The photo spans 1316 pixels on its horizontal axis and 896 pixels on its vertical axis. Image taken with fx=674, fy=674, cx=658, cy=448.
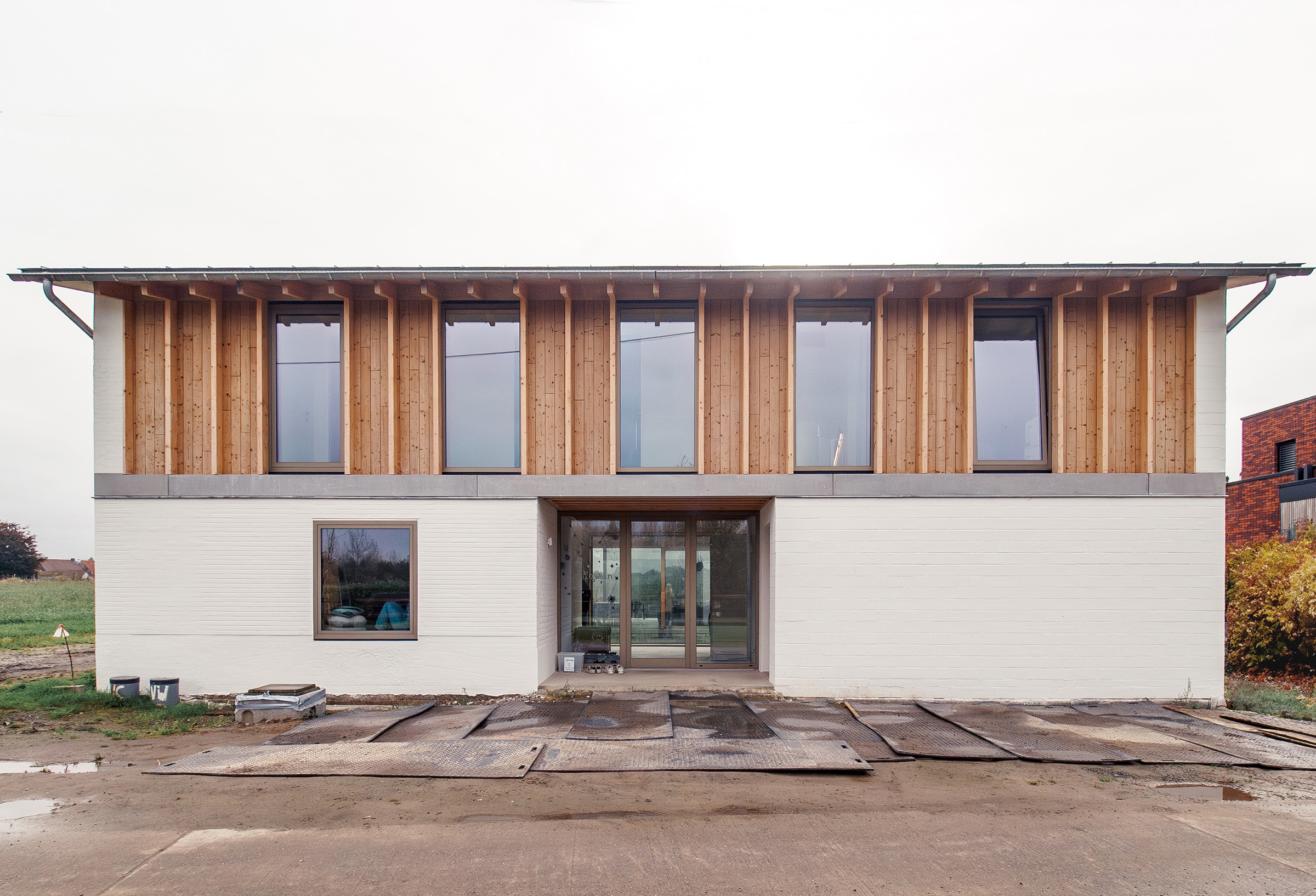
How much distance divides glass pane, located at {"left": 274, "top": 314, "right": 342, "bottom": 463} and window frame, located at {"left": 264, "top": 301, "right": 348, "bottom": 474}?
0.07 ft

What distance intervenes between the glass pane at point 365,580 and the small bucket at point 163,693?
6.18 ft

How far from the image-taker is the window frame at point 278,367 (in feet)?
30.0

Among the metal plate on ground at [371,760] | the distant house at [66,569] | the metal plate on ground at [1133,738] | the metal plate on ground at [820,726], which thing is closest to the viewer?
the metal plate on ground at [371,760]

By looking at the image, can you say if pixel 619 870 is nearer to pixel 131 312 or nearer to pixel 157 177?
pixel 131 312

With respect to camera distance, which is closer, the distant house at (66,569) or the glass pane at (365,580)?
the glass pane at (365,580)

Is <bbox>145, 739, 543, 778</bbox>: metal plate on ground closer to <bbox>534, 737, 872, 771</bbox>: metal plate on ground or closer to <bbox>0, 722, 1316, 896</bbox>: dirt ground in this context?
<bbox>0, 722, 1316, 896</bbox>: dirt ground

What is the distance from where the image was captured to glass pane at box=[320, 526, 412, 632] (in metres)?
8.85

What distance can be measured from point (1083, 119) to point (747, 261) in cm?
833

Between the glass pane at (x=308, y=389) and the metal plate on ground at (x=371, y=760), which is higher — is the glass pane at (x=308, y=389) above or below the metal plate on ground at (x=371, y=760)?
above

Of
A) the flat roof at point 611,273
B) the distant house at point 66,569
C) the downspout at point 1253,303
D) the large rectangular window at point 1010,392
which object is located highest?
the flat roof at point 611,273

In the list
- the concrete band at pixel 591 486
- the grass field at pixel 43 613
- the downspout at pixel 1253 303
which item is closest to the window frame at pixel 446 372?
the concrete band at pixel 591 486

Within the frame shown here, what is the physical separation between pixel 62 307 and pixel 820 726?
35.7ft

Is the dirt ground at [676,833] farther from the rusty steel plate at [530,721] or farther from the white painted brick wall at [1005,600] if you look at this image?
the white painted brick wall at [1005,600]

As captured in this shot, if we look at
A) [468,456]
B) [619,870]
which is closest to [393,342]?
[468,456]
